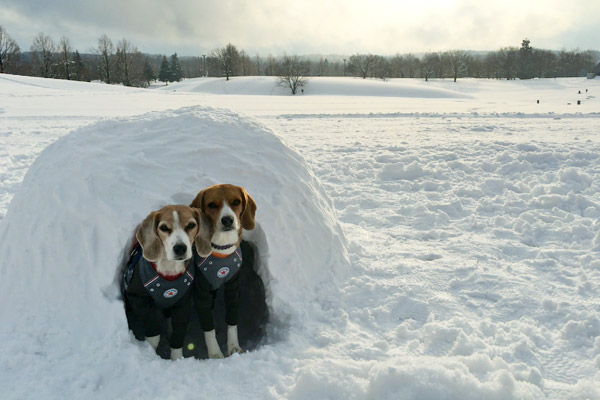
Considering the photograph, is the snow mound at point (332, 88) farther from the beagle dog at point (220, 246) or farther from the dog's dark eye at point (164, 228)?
the dog's dark eye at point (164, 228)

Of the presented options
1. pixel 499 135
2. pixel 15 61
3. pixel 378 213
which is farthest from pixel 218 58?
pixel 378 213

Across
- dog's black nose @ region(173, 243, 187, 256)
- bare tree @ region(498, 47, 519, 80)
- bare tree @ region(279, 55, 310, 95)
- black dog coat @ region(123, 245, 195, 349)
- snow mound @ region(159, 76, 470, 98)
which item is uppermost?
bare tree @ region(498, 47, 519, 80)

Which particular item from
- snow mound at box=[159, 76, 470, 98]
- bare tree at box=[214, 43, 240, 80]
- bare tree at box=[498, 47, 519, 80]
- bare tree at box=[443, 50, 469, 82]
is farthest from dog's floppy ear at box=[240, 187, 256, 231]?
bare tree at box=[498, 47, 519, 80]

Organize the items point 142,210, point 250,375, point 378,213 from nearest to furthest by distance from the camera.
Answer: point 250,375 < point 142,210 < point 378,213

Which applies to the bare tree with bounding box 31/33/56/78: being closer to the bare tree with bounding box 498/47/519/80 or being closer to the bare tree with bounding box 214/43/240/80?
the bare tree with bounding box 214/43/240/80

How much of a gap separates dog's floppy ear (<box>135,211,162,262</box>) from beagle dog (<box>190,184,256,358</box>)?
348mm

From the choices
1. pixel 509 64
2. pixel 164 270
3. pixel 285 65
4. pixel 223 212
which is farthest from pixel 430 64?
pixel 164 270

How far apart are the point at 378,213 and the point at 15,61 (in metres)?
63.4

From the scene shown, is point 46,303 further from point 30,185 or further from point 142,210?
point 30,185

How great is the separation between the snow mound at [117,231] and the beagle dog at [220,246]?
0.38m

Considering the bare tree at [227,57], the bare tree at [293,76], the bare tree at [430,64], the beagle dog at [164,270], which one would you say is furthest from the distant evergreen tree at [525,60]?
the beagle dog at [164,270]

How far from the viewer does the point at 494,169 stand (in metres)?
7.97

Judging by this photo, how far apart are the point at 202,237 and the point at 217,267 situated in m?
0.28

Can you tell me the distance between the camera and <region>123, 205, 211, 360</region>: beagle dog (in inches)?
102
